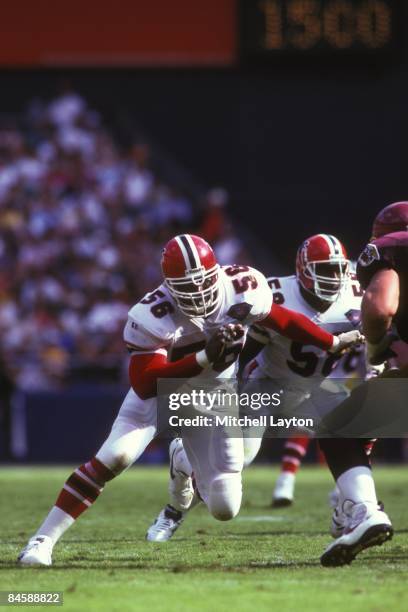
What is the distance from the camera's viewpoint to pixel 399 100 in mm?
16500

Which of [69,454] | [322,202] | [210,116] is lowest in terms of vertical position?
[69,454]

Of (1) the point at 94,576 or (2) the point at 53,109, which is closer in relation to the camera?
(1) the point at 94,576

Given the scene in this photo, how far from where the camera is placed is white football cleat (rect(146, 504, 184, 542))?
6156mm

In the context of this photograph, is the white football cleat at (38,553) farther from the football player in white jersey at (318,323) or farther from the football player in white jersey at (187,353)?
the football player in white jersey at (318,323)

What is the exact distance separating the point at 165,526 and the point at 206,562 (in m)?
1.11

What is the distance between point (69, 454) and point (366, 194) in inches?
234

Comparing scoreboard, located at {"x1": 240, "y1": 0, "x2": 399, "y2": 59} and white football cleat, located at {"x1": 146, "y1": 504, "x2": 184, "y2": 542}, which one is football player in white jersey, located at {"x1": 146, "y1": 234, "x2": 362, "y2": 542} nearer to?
white football cleat, located at {"x1": 146, "y1": 504, "x2": 184, "y2": 542}

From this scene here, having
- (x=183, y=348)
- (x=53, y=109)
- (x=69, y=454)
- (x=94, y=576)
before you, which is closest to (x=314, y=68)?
(x=53, y=109)

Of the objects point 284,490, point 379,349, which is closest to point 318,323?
point 284,490

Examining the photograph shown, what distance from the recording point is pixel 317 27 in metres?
14.2

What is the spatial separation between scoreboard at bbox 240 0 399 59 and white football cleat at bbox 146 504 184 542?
8.98m

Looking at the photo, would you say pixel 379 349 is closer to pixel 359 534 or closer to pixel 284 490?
pixel 359 534

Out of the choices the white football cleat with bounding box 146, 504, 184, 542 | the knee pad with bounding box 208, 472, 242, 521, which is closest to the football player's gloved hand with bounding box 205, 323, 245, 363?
the knee pad with bounding box 208, 472, 242, 521

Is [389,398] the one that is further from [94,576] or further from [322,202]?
[322,202]
